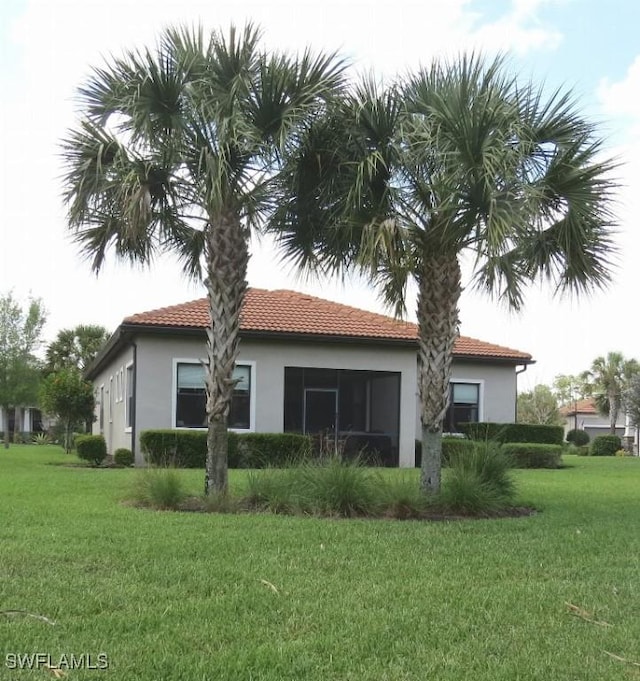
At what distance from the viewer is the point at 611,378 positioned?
5444cm

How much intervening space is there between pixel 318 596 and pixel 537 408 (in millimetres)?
53332

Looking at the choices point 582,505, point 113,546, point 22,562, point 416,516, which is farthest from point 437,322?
point 22,562

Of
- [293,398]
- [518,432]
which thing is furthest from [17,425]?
[518,432]

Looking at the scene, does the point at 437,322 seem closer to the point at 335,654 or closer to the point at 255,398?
the point at 335,654

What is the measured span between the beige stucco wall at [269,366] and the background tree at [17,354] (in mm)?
16465

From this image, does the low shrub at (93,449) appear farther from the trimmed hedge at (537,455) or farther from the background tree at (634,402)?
the background tree at (634,402)

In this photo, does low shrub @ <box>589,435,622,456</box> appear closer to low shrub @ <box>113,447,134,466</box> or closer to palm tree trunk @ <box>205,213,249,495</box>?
Result: low shrub @ <box>113,447,134,466</box>

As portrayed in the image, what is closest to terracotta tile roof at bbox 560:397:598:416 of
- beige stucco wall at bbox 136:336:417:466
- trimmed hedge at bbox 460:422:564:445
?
trimmed hedge at bbox 460:422:564:445

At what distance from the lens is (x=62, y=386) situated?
28781 millimetres

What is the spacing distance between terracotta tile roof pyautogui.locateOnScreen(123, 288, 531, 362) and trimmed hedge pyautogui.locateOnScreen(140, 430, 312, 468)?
2954 mm

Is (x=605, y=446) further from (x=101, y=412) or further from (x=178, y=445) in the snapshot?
(x=178, y=445)

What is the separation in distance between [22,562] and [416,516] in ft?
17.9

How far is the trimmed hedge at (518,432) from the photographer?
2358cm

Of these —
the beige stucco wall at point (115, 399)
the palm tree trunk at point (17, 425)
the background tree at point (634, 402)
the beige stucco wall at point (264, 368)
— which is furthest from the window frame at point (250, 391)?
the palm tree trunk at point (17, 425)
